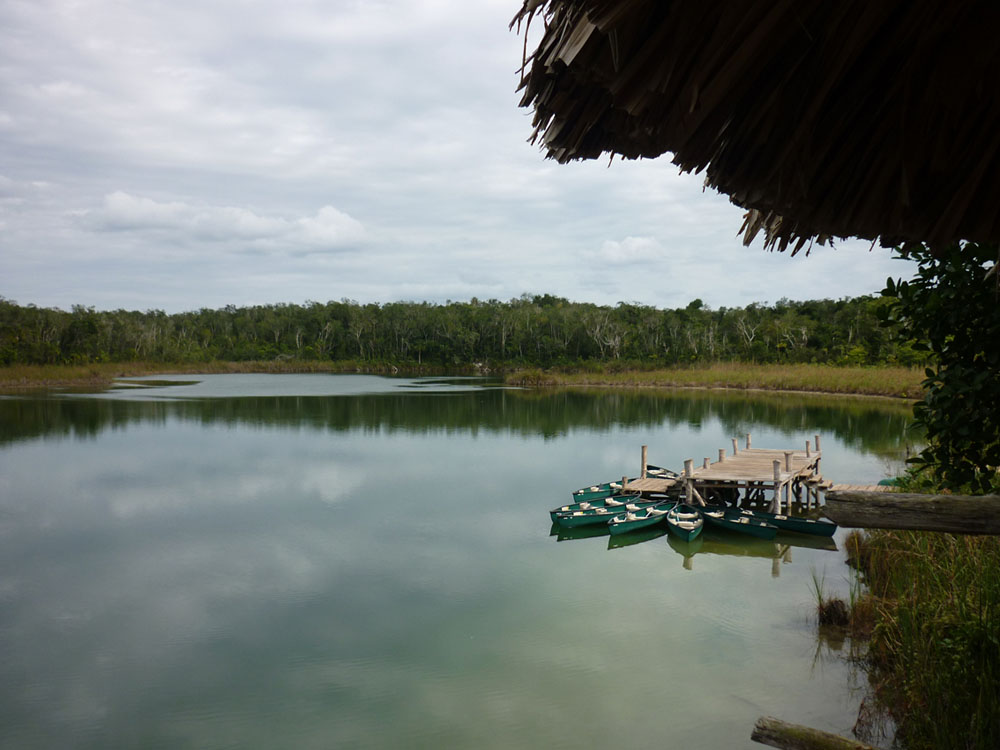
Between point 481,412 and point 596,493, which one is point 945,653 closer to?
point 596,493

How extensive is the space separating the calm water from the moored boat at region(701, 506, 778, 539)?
464 mm

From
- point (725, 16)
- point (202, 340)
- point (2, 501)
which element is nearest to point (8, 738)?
point (725, 16)

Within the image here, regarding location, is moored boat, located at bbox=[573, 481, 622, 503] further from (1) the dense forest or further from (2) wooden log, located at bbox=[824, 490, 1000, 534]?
(1) the dense forest

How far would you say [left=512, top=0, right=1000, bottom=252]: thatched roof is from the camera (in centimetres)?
180

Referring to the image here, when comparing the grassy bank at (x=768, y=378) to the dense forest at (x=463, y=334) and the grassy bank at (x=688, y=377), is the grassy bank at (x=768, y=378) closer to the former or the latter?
the grassy bank at (x=688, y=377)

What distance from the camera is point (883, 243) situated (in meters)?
3.27

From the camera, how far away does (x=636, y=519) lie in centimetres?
1027

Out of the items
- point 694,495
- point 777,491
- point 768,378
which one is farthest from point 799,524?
point 768,378

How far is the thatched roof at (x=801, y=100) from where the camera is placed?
5.92ft

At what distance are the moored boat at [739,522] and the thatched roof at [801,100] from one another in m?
8.15

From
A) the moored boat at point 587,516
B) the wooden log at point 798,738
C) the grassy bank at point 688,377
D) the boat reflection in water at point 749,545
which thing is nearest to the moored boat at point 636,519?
the moored boat at point 587,516

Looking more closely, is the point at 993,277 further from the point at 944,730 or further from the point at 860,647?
the point at 860,647

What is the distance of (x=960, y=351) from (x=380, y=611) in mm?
6067

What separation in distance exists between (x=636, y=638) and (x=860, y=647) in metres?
1.93
